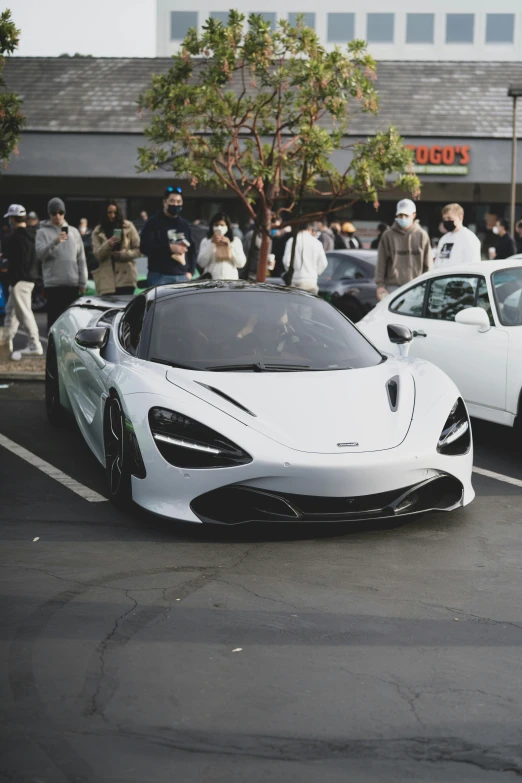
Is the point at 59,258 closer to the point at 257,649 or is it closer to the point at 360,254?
the point at 360,254

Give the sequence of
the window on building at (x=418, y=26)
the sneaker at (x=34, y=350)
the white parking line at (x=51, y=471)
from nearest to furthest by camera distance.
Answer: the white parking line at (x=51, y=471) < the sneaker at (x=34, y=350) < the window on building at (x=418, y=26)

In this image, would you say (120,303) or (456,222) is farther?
(456,222)

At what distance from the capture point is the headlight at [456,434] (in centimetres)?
606

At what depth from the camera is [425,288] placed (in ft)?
30.5

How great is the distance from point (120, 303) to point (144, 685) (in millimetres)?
5911

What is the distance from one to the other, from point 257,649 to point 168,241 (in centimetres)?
833

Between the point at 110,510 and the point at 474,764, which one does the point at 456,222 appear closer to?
the point at 110,510

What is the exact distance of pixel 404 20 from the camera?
61.0m

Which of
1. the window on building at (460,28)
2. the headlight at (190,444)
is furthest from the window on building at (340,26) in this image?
the headlight at (190,444)

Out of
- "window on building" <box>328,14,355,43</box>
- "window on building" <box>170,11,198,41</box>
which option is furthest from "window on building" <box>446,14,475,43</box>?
"window on building" <box>170,11,198,41</box>

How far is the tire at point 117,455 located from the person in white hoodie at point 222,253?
19.6 feet

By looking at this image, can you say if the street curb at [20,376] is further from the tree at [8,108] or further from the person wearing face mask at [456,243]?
→ the person wearing face mask at [456,243]

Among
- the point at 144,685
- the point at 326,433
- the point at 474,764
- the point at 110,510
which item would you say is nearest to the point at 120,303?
the point at 110,510

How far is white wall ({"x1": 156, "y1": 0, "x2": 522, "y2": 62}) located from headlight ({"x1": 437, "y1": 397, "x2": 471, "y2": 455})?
56.6 meters
